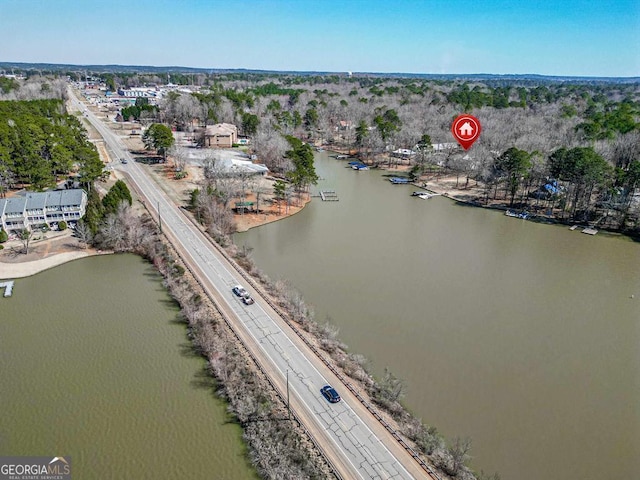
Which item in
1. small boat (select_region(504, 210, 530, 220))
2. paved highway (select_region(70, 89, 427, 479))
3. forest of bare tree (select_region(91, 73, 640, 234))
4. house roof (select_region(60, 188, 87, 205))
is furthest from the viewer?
small boat (select_region(504, 210, 530, 220))

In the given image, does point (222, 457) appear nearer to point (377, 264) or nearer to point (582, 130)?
point (377, 264)

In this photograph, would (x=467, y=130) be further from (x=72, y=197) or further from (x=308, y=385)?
(x=72, y=197)

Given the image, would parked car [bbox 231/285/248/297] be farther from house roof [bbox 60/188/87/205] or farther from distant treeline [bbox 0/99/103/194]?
distant treeline [bbox 0/99/103/194]

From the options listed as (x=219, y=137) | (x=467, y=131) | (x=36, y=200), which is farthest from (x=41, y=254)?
(x=219, y=137)

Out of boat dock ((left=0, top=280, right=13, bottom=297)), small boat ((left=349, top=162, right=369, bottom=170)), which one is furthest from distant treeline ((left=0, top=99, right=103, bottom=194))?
small boat ((left=349, top=162, right=369, bottom=170))

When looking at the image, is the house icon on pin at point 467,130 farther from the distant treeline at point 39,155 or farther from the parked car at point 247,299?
the distant treeline at point 39,155

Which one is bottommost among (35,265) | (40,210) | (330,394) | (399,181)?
(35,265)
